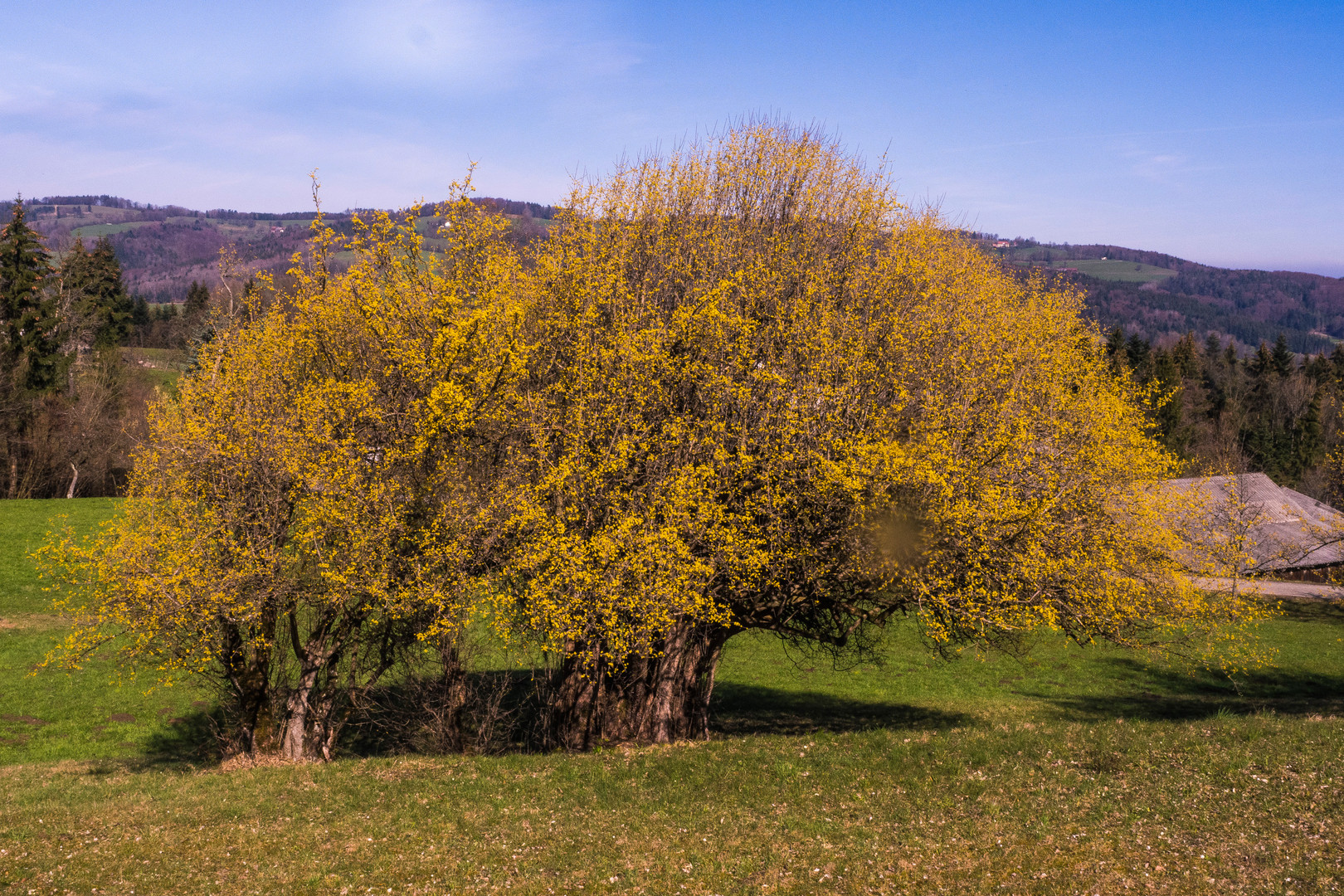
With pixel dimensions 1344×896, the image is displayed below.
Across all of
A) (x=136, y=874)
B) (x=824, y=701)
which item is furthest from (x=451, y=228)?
(x=824, y=701)

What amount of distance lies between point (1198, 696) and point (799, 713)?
1548 centimetres

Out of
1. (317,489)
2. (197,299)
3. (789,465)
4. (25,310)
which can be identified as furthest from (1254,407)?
(197,299)

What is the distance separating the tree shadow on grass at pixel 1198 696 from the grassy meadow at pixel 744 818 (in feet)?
41.1

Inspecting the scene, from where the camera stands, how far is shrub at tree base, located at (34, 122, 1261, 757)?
15.9m

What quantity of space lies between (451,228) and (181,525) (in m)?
8.03

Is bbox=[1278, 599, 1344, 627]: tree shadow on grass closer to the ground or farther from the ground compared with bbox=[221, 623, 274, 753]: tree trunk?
closer to the ground

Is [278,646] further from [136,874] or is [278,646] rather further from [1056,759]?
[1056,759]

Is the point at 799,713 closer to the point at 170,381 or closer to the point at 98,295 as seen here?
the point at 170,381

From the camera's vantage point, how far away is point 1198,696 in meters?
31.3

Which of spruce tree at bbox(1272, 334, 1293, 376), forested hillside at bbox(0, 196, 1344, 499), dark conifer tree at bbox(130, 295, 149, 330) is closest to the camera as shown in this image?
forested hillside at bbox(0, 196, 1344, 499)

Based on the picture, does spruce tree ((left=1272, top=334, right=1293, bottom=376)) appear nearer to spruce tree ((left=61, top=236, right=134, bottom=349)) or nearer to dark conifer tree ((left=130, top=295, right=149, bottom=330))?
spruce tree ((left=61, top=236, right=134, bottom=349))

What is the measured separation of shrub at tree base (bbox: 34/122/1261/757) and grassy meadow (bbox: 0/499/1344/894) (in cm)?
235

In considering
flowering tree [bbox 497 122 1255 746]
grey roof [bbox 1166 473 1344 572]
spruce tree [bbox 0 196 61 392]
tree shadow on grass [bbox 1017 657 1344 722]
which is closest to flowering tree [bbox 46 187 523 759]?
flowering tree [bbox 497 122 1255 746]

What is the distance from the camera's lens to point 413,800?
46.3 ft
